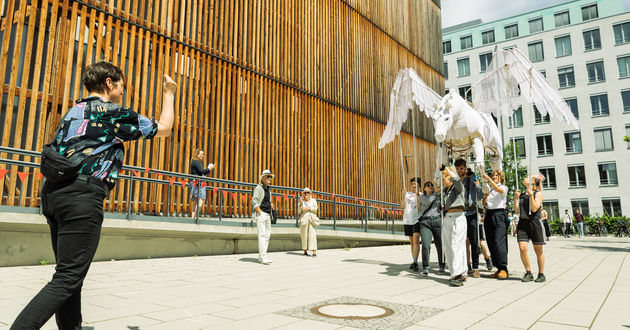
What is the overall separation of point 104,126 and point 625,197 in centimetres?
4285

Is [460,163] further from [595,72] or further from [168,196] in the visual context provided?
[595,72]

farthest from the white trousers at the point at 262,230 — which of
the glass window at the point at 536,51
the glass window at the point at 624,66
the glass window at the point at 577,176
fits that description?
the glass window at the point at 536,51

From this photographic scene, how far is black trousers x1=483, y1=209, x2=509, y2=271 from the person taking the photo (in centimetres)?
701

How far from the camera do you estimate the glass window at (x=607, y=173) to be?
35.7 meters

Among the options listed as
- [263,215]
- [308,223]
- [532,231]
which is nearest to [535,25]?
[308,223]

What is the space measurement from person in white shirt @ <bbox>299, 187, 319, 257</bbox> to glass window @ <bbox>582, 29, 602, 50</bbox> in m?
40.5

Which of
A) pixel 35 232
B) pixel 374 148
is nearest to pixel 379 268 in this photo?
pixel 35 232

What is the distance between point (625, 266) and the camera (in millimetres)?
9047

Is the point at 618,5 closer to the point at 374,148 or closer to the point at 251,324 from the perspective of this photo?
the point at 374,148

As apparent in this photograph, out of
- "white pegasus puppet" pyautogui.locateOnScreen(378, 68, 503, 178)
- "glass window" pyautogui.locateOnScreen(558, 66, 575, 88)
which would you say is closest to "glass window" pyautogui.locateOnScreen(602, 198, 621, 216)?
"glass window" pyautogui.locateOnScreen(558, 66, 575, 88)

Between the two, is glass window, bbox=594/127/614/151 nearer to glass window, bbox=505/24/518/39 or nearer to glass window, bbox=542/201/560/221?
glass window, bbox=542/201/560/221

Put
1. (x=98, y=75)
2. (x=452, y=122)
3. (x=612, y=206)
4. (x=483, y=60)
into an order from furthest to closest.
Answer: (x=483, y=60) → (x=612, y=206) → (x=452, y=122) → (x=98, y=75)

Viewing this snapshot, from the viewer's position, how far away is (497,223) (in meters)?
7.11

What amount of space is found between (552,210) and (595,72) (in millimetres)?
13833
